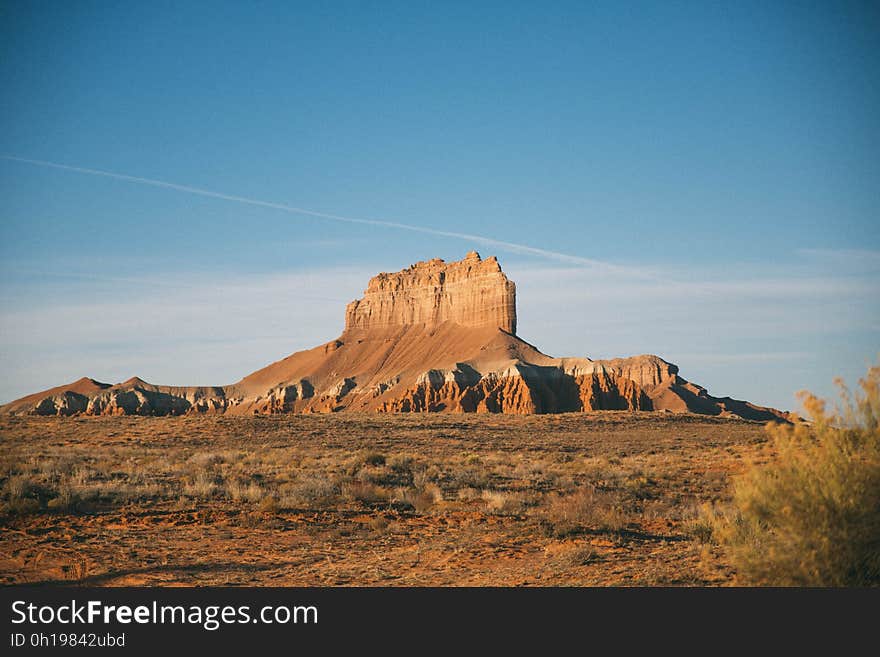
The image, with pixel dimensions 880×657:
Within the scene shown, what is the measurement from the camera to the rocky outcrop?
13238 centimetres

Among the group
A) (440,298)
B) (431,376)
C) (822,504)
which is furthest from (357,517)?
(440,298)

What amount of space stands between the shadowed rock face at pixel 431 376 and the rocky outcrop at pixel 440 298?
0.22 m

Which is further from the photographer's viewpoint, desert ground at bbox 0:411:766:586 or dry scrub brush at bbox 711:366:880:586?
desert ground at bbox 0:411:766:586

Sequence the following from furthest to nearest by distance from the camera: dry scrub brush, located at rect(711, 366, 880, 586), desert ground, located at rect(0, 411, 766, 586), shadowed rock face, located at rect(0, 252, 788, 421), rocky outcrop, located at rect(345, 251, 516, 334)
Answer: rocky outcrop, located at rect(345, 251, 516, 334) → shadowed rock face, located at rect(0, 252, 788, 421) → desert ground, located at rect(0, 411, 766, 586) → dry scrub brush, located at rect(711, 366, 880, 586)

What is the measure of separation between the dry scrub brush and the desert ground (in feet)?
1.79

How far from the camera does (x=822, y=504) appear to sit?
886cm

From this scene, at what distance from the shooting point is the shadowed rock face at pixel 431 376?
10094cm

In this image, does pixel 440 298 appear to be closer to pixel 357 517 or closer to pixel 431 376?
pixel 431 376

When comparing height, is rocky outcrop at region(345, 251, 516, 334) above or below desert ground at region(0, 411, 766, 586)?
above

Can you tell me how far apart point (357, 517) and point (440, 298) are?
421 feet

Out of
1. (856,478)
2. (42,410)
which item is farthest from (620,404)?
(856,478)

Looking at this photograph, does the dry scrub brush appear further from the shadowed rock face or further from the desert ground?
the shadowed rock face

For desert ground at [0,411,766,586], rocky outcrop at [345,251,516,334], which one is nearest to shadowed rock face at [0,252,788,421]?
rocky outcrop at [345,251,516,334]

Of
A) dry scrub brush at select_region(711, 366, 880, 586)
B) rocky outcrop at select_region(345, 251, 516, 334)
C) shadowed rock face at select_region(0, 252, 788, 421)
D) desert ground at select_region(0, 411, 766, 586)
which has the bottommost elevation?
desert ground at select_region(0, 411, 766, 586)
